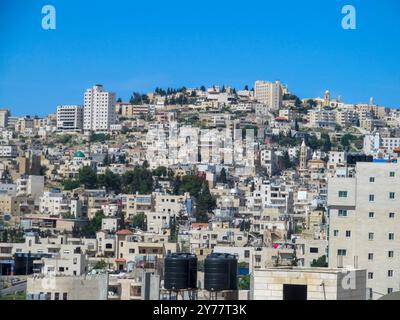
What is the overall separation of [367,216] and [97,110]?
56708mm

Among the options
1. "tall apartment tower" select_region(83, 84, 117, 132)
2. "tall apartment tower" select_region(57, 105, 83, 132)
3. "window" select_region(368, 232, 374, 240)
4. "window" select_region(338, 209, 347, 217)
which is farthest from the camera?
"tall apartment tower" select_region(83, 84, 117, 132)

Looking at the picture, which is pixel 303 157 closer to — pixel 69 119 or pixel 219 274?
pixel 69 119

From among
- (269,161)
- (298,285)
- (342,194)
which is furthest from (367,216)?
(269,161)

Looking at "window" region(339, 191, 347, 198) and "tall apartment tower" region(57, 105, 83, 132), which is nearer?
"window" region(339, 191, 347, 198)

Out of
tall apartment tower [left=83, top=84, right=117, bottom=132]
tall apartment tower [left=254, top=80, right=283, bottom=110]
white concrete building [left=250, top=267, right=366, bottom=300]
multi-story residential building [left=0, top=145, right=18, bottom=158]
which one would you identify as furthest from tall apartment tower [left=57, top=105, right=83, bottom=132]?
white concrete building [left=250, top=267, right=366, bottom=300]

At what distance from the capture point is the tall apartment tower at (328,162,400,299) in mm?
18141

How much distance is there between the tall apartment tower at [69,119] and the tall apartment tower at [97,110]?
42 cm

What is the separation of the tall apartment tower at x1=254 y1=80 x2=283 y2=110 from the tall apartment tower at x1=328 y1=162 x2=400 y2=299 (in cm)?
6032

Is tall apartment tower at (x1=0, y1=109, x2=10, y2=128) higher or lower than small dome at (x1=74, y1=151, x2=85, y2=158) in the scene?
higher

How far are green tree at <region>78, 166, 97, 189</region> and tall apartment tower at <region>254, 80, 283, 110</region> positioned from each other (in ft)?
80.2

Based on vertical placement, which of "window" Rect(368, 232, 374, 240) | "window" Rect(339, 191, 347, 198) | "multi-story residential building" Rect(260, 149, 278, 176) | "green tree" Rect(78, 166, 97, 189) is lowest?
"window" Rect(368, 232, 374, 240)

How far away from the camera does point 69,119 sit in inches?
2859

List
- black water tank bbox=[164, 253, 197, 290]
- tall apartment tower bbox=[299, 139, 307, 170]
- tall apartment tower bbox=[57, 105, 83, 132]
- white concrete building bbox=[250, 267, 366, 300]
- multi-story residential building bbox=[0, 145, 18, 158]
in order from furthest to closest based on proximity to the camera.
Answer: tall apartment tower bbox=[57, 105, 83, 132] < tall apartment tower bbox=[299, 139, 307, 170] < multi-story residential building bbox=[0, 145, 18, 158] < black water tank bbox=[164, 253, 197, 290] < white concrete building bbox=[250, 267, 366, 300]

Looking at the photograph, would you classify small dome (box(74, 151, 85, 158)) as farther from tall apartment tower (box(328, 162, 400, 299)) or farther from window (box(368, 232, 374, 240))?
window (box(368, 232, 374, 240))
